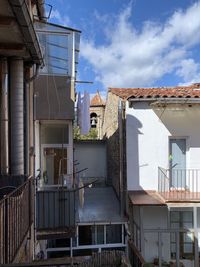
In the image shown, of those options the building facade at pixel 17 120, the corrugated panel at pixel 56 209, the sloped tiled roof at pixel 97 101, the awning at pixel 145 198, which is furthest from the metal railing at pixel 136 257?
the sloped tiled roof at pixel 97 101

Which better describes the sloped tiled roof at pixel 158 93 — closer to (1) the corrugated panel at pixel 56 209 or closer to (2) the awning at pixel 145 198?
(2) the awning at pixel 145 198

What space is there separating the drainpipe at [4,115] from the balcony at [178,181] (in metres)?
7.83

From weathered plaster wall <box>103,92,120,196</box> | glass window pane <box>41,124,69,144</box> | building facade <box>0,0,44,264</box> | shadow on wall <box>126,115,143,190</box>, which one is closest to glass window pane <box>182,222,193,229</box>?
shadow on wall <box>126,115,143,190</box>

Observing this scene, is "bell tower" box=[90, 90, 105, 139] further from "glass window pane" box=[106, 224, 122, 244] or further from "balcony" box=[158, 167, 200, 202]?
"glass window pane" box=[106, 224, 122, 244]

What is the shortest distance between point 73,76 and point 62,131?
2.06m

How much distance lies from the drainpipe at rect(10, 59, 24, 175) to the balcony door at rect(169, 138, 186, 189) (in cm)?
796

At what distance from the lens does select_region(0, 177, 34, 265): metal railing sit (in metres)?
4.24

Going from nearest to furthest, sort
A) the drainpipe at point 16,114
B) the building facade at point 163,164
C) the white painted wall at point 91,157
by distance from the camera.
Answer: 1. the drainpipe at point 16,114
2. the building facade at point 163,164
3. the white painted wall at point 91,157

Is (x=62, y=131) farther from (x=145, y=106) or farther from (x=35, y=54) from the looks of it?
(x=35, y=54)

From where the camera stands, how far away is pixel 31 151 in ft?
27.7

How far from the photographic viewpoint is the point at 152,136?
526 inches

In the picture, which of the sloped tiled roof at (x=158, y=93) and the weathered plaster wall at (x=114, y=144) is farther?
the weathered plaster wall at (x=114, y=144)

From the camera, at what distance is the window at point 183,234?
1316cm

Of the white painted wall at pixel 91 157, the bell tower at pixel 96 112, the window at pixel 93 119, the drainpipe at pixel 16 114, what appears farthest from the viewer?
the window at pixel 93 119
